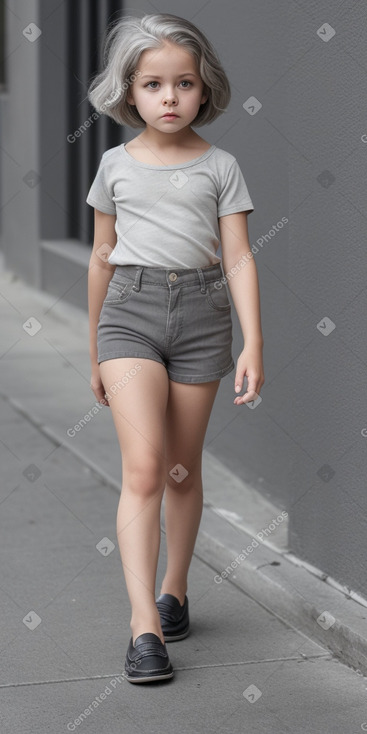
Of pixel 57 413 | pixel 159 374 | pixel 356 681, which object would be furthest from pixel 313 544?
pixel 57 413

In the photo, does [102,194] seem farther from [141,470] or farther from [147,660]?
[147,660]

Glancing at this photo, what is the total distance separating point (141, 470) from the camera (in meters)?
3.62

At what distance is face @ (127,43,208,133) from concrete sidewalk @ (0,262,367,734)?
1.60 meters

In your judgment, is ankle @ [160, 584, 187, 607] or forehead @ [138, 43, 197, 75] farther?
ankle @ [160, 584, 187, 607]

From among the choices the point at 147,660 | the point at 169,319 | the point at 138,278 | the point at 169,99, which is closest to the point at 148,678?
the point at 147,660

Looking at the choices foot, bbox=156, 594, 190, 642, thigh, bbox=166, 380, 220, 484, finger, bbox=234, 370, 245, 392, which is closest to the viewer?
finger, bbox=234, 370, 245, 392

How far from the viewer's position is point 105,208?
371cm

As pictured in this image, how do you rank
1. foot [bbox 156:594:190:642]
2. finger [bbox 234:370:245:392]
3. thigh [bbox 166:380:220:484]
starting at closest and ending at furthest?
finger [bbox 234:370:245:392] < thigh [bbox 166:380:220:484] < foot [bbox 156:594:190:642]

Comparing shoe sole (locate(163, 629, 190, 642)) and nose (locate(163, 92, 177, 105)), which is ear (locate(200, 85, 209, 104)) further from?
shoe sole (locate(163, 629, 190, 642))

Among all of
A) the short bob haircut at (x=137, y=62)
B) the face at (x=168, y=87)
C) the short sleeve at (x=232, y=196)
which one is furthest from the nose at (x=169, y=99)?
the short sleeve at (x=232, y=196)

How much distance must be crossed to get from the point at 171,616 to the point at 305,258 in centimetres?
126

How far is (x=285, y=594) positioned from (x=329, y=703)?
2.25 ft

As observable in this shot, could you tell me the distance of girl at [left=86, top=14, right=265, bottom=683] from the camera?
3.55 m

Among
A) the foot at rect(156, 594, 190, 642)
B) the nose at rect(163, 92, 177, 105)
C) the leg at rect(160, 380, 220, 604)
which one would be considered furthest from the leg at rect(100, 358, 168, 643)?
the nose at rect(163, 92, 177, 105)
